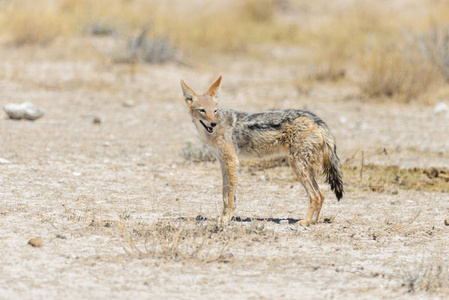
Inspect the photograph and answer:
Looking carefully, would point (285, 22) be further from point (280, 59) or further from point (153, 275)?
point (153, 275)

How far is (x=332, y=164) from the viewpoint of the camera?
6156mm

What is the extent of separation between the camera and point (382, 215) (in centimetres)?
678

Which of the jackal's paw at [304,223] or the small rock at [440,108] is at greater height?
the small rock at [440,108]

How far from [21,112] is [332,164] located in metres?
6.19

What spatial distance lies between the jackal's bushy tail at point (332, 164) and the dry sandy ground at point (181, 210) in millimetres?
421

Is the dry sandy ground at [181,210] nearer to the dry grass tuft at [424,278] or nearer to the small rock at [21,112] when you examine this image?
the dry grass tuft at [424,278]

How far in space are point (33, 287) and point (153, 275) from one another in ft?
2.84

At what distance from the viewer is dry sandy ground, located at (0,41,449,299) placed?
473cm

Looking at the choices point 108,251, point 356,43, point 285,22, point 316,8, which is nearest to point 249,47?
point 356,43

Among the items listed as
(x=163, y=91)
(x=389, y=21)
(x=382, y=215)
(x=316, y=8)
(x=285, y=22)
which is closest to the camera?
(x=382, y=215)

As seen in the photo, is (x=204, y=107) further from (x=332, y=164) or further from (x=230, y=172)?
(x=332, y=164)

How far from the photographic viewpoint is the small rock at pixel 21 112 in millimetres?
10477

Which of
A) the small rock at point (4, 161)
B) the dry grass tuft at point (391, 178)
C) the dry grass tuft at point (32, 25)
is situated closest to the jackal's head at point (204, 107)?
the dry grass tuft at point (391, 178)

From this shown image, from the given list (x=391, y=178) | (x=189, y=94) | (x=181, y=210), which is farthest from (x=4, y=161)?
(x=391, y=178)
